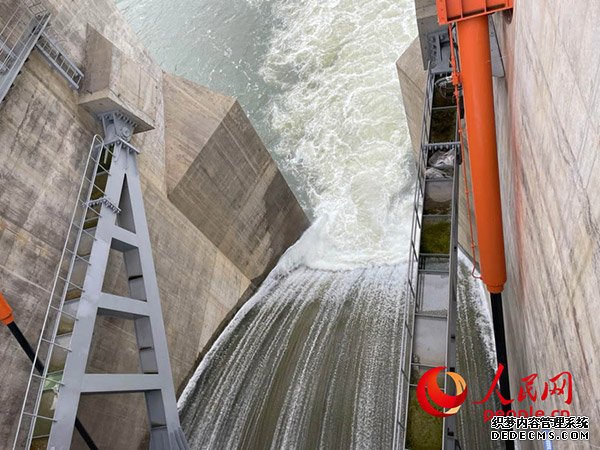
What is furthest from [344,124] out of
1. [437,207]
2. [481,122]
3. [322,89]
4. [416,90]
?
[481,122]

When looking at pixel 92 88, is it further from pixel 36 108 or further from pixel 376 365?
pixel 376 365

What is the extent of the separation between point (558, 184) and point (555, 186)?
9cm

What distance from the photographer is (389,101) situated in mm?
17344

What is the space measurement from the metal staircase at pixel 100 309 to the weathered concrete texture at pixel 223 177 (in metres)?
1.94

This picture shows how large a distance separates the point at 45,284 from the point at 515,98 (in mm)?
8044

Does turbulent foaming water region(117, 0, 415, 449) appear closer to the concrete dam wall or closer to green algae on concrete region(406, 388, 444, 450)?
green algae on concrete region(406, 388, 444, 450)

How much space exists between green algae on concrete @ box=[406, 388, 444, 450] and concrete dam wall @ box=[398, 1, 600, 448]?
1.13 m

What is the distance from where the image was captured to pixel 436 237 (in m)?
8.41

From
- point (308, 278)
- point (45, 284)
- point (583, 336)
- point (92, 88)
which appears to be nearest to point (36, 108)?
point (92, 88)

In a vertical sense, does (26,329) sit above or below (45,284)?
below

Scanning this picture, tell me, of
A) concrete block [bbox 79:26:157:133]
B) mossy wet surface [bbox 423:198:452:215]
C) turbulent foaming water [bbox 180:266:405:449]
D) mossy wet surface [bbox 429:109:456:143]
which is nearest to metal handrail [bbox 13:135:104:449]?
concrete block [bbox 79:26:157:133]

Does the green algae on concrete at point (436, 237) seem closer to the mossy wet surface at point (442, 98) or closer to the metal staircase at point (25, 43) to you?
the mossy wet surface at point (442, 98)

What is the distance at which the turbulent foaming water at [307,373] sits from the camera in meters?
9.45

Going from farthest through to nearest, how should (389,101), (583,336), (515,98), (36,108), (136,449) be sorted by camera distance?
(389,101) < (136,449) < (36,108) < (515,98) < (583,336)
